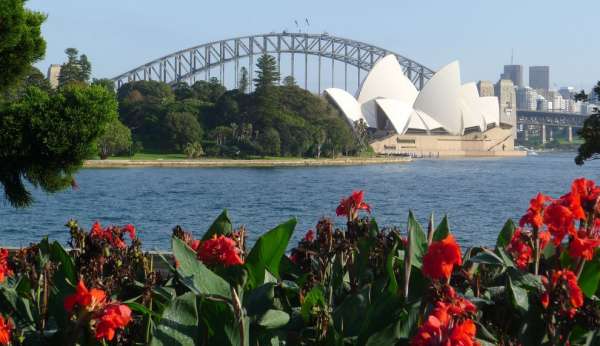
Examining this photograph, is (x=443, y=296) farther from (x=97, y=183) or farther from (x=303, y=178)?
(x=303, y=178)

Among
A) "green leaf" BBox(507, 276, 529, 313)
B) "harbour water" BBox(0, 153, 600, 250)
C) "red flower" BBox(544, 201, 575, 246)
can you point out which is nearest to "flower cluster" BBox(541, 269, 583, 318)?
"green leaf" BBox(507, 276, 529, 313)

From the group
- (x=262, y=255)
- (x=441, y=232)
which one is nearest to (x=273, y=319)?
(x=262, y=255)

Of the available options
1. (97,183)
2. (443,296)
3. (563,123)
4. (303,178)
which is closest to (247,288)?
(443,296)

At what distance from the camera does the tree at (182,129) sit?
64.4m

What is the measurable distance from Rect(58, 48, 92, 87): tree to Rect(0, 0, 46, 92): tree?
6530cm

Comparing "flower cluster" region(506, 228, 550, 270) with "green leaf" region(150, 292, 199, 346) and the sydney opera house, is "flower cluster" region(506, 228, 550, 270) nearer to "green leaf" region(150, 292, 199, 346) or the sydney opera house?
"green leaf" region(150, 292, 199, 346)

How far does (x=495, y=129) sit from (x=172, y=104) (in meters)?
47.9

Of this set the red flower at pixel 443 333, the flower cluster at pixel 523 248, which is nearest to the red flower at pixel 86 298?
the red flower at pixel 443 333

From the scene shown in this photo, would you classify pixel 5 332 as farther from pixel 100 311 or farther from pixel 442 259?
pixel 442 259

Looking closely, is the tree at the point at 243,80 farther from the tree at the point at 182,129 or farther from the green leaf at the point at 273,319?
the green leaf at the point at 273,319

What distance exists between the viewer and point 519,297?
8.33ft

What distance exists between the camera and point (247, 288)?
2.78 m

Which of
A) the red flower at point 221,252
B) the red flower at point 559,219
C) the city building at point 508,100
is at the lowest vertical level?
the red flower at point 221,252

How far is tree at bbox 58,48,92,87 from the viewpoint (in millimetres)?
72688
